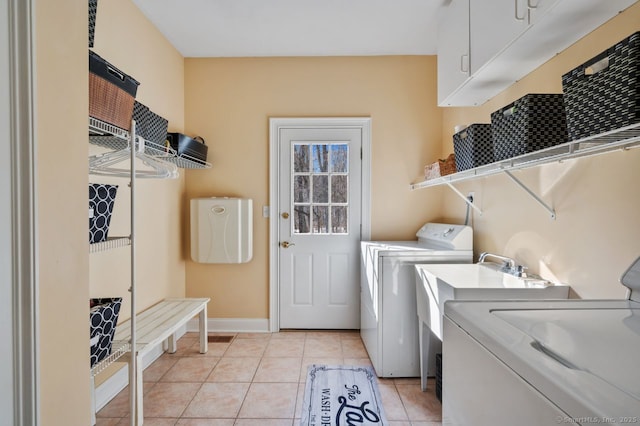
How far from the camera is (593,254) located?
4.73 ft

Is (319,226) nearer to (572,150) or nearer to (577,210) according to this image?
(577,210)

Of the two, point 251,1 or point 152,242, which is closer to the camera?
point 251,1

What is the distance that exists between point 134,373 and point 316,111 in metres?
2.45

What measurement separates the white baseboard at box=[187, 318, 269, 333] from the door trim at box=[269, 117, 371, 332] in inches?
3.5

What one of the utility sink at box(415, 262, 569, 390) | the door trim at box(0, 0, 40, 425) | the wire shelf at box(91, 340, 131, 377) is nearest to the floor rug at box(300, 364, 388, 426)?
the utility sink at box(415, 262, 569, 390)

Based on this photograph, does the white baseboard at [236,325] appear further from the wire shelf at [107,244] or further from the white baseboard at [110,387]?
the wire shelf at [107,244]

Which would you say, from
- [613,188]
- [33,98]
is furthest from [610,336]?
[33,98]

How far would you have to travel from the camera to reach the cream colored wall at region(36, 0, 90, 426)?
868 millimetres

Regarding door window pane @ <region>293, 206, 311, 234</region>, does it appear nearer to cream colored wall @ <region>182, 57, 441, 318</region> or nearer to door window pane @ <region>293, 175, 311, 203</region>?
door window pane @ <region>293, 175, 311, 203</region>

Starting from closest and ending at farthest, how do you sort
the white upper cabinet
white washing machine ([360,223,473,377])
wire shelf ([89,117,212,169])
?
the white upper cabinet, wire shelf ([89,117,212,169]), white washing machine ([360,223,473,377])

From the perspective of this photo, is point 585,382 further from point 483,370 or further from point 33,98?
point 33,98

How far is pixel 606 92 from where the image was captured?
1.00m

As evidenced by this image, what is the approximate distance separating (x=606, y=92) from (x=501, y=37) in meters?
0.60

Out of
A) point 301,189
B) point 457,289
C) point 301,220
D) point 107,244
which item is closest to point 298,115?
point 301,189
